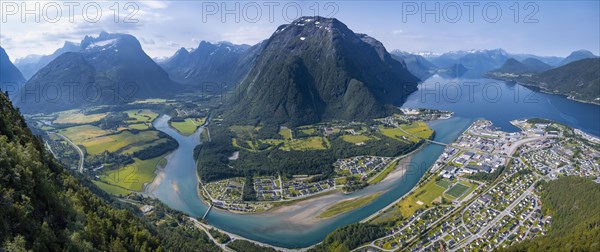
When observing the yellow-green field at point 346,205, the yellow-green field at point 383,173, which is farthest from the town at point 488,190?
the yellow-green field at point 383,173

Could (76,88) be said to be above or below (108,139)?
above

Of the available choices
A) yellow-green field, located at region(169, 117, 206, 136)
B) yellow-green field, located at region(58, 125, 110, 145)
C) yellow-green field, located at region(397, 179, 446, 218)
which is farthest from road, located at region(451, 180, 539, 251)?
yellow-green field, located at region(58, 125, 110, 145)

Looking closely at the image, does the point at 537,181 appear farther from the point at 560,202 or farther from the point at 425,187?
the point at 425,187

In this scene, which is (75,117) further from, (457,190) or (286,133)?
(457,190)

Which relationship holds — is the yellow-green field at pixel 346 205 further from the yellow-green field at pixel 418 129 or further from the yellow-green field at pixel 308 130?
the yellow-green field at pixel 308 130

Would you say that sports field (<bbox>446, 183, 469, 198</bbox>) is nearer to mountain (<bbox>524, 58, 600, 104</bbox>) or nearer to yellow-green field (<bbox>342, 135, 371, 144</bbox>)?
yellow-green field (<bbox>342, 135, 371, 144</bbox>)

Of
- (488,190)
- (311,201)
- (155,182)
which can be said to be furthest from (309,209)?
(155,182)
